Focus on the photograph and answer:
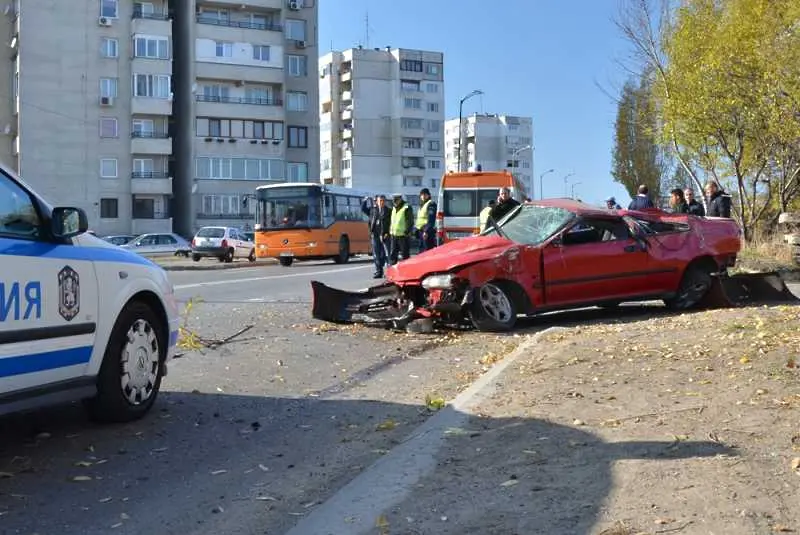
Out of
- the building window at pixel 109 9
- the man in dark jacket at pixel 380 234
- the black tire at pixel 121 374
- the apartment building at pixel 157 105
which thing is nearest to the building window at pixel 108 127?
the apartment building at pixel 157 105

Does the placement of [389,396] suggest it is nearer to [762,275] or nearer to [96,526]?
[96,526]

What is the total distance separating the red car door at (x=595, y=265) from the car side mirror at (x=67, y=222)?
21.4 ft

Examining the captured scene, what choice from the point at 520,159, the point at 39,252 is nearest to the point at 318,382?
the point at 39,252

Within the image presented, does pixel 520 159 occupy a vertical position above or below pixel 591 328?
above

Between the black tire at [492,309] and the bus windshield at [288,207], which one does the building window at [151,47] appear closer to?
the bus windshield at [288,207]

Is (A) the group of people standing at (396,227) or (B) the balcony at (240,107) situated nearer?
(A) the group of people standing at (396,227)

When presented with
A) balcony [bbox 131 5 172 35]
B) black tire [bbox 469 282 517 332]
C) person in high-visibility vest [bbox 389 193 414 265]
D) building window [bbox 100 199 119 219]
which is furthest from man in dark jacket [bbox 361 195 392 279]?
balcony [bbox 131 5 172 35]

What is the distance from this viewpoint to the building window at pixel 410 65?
348ft

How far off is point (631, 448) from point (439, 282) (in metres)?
5.63

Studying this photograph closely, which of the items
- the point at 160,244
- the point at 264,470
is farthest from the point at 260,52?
the point at 264,470

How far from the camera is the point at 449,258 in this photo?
1044 centimetres

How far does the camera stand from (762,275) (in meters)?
12.1

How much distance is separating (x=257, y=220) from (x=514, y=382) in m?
23.8

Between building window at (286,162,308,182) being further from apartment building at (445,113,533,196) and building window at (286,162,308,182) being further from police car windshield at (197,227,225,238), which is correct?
apartment building at (445,113,533,196)
